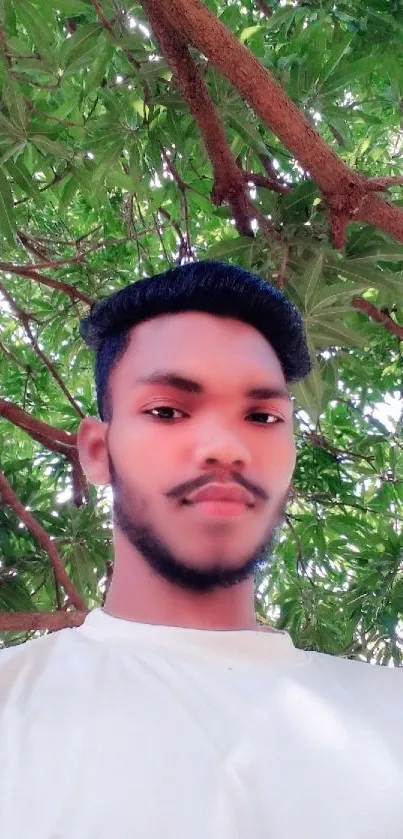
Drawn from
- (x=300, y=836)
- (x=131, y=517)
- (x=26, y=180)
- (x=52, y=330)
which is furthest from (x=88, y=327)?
(x=52, y=330)

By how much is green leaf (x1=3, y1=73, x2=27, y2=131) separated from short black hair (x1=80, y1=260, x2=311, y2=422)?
73 cm

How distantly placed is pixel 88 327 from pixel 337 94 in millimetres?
995


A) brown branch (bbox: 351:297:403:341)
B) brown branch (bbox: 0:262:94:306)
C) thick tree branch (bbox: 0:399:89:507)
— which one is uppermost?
brown branch (bbox: 0:262:94:306)

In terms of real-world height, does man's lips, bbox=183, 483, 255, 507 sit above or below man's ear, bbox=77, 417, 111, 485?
below

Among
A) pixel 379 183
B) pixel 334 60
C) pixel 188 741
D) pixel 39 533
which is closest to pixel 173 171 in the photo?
pixel 334 60

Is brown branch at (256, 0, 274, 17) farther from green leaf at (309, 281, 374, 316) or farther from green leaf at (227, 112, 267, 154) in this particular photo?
green leaf at (309, 281, 374, 316)

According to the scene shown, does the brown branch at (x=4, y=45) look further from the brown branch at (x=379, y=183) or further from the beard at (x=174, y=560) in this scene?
the beard at (x=174, y=560)

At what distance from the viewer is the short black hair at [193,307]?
4.42 ft

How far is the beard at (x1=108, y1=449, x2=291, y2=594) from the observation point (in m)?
1.13

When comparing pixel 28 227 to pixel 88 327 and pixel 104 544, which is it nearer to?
pixel 104 544

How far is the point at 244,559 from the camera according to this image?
1.14 meters

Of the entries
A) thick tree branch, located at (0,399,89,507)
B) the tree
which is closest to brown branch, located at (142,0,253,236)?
the tree

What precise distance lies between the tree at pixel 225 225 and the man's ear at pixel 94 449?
607 millimetres

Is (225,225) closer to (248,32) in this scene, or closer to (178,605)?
(248,32)
